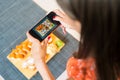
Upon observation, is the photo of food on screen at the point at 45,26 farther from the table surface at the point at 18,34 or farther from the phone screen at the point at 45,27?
the table surface at the point at 18,34

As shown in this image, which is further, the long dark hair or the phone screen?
the phone screen

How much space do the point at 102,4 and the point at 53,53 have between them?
23.7 inches

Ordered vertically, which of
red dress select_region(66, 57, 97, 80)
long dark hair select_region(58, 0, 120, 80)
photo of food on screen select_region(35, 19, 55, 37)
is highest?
long dark hair select_region(58, 0, 120, 80)

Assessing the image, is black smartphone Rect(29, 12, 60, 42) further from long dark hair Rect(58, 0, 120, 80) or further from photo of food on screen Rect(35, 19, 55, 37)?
long dark hair Rect(58, 0, 120, 80)

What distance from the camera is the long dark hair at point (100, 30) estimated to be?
444 millimetres

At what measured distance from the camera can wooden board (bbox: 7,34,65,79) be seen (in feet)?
3.23

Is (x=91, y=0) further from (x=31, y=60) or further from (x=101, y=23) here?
(x=31, y=60)

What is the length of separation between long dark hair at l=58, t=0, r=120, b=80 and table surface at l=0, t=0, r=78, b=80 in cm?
44

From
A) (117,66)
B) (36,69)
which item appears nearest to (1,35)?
(36,69)

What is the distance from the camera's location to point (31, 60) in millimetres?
997

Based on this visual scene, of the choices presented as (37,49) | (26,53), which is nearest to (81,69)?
(37,49)

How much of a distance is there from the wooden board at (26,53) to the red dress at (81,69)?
7.5 inches

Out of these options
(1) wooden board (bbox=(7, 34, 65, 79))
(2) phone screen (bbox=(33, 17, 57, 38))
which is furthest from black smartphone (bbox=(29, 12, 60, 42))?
(1) wooden board (bbox=(7, 34, 65, 79))

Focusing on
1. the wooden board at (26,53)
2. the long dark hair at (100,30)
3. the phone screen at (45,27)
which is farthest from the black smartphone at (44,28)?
the long dark hair at (100,30)
